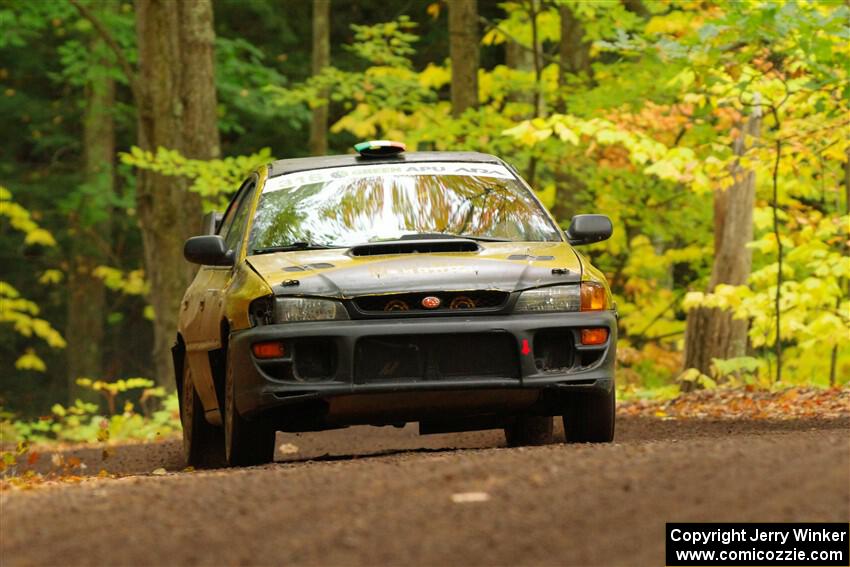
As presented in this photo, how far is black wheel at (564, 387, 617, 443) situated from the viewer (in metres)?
8.15

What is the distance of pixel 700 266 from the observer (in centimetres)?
2594

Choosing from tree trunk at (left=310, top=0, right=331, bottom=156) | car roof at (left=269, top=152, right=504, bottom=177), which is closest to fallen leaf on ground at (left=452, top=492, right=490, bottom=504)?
car roof at (left=269, top=152, right=504, bottom=177)

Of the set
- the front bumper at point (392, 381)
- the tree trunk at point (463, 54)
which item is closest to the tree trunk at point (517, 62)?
the tree trunk at point (463, 54)

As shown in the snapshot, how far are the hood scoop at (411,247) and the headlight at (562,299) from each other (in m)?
0.58

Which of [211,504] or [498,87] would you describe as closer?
[211,504]

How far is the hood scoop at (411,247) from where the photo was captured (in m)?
8.16

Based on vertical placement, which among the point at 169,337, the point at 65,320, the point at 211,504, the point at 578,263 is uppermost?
the point at 578,263

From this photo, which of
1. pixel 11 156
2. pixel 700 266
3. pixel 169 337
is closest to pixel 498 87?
pixel 700 266

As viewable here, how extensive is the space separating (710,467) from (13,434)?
57.9ft

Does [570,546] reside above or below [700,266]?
above

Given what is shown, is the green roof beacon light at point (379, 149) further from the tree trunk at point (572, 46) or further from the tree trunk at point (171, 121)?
the tree trunk at point (572, 46)

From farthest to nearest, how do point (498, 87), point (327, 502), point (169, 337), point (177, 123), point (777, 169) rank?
point (498, 87), point (169, 337), point (177, 123), point (777, 169), point (327, 502)

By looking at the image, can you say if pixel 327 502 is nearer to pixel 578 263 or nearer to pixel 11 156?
pixel 578 263

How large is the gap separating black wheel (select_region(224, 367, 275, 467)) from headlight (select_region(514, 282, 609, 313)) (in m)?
1.56
